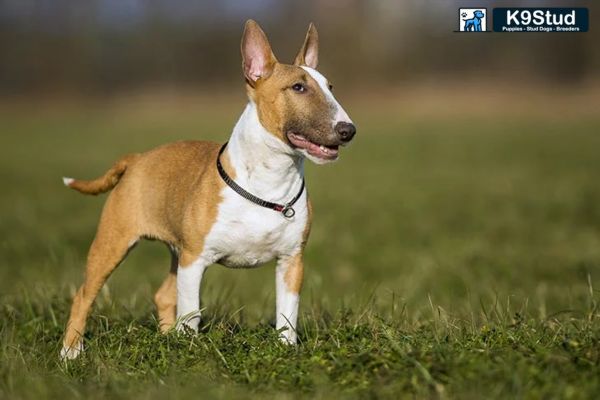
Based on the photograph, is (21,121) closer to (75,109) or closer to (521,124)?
(75,109)

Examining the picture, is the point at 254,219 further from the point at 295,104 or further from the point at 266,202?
the point at 295,104

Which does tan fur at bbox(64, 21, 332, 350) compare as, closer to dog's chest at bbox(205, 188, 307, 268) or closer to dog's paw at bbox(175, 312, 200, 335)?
dog's chest at bbox(205, 188, 307, 268)

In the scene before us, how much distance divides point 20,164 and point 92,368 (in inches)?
758

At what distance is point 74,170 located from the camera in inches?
827

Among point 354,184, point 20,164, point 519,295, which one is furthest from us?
point 20,164

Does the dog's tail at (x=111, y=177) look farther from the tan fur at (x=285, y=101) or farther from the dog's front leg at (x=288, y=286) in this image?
the dog's front leg at (x=288, y=286)

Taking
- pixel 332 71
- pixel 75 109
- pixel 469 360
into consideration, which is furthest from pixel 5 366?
pixel 75 109

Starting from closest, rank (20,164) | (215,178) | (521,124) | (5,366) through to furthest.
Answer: (5,366), (215,178), (20,164), (521,124)

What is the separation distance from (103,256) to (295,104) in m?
1.92

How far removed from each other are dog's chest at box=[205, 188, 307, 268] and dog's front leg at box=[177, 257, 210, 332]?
0.41ft

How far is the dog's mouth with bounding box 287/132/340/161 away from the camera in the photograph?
530cm

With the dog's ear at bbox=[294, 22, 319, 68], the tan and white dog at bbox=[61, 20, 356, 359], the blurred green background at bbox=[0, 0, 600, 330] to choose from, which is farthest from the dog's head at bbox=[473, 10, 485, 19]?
the tan and white dog at bbox=[61, 20, 356, 359]

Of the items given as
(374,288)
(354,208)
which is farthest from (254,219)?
(354,208)

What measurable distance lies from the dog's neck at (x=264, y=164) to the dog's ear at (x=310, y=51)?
752 millimetres
